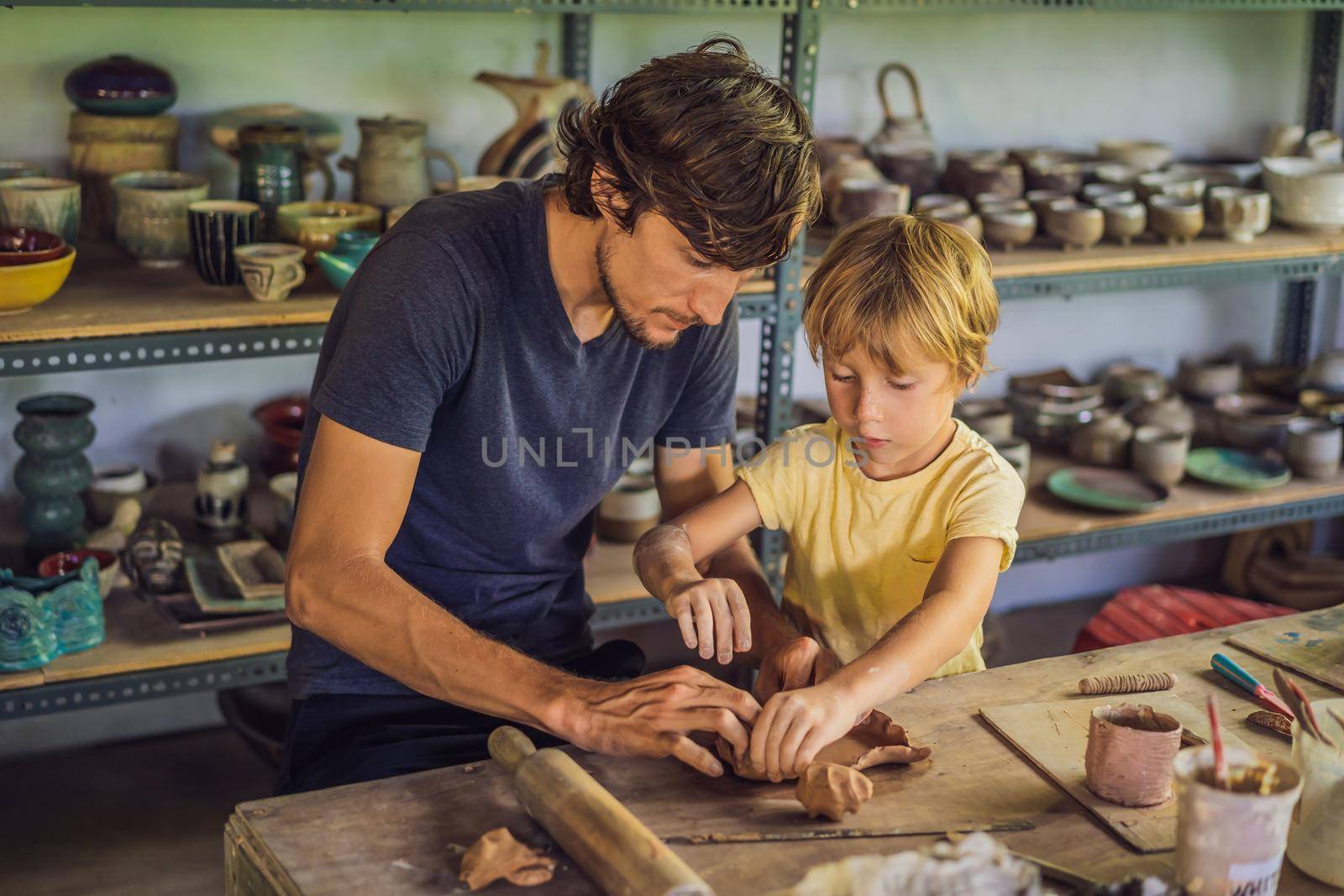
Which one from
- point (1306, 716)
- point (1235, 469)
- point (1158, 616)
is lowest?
point (1158, 616)

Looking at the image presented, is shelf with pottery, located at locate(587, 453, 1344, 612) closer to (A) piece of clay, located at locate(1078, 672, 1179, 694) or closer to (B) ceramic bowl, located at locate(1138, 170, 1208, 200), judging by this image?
(B) ceramic bowl, located at locate(1138, 170, 1208, 200)

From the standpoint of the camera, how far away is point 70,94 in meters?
2.40

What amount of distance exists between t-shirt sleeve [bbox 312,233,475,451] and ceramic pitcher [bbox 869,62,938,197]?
1549mm

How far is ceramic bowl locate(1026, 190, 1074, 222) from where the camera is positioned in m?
2.97

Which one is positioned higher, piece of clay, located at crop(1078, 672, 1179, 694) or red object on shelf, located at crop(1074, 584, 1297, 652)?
piece of clay, located at crop(1078, 672, 1179, 694)

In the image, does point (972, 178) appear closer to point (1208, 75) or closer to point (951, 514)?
point (1208, 75)

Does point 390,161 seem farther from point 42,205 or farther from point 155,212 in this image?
point 42,205

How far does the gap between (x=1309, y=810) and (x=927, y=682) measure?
461mm

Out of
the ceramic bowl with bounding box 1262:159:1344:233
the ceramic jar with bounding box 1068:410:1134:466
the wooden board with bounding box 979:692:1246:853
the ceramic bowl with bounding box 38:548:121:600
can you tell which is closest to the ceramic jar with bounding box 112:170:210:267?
the ceramic bowl with bounding box 38:548:121:600

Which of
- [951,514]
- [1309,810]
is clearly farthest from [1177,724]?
[951,514]

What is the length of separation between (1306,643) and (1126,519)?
3.99 ft

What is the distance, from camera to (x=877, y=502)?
71.0 inches

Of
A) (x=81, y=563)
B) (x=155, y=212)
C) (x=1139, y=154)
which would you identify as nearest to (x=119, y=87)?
(x=155, y=212)

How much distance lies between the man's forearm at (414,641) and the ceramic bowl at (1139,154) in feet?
7.57
